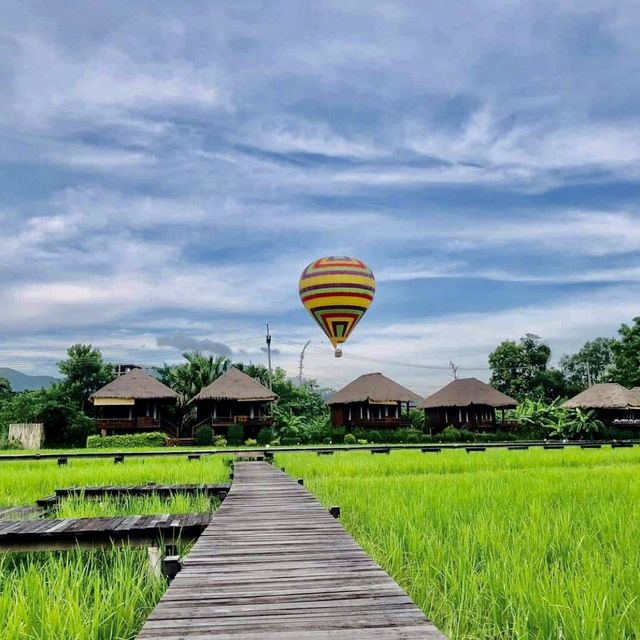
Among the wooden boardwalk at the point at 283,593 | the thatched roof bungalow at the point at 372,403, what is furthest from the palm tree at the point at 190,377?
the wooden boardwalk at the point at 283,593

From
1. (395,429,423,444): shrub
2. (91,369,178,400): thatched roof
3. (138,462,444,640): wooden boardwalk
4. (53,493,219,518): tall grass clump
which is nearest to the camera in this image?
(138,462,444,640): wooden boardwalk

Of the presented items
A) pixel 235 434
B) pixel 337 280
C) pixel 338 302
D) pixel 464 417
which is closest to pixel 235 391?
pixel 235 434

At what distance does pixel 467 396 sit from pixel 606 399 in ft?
25.0

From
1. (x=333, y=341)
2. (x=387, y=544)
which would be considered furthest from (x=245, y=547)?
(x=333, y=341)

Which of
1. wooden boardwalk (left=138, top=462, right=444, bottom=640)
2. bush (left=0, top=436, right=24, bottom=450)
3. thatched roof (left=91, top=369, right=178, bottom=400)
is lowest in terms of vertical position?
wooden boardwalk (left=138, top=462, right=444, bottom=640)

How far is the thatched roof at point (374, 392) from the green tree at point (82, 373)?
13890 millimetres

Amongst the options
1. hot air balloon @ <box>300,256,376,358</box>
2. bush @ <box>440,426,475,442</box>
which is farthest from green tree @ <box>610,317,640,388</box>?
hot air balloon @ <box>300,256,376,358</box>

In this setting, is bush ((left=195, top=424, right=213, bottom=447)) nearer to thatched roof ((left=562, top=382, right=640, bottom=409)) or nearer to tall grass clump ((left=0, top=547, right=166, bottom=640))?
thatched roof ((left=562, top=382, right=640, bottom=409))

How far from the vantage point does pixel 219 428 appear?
34.1 meters

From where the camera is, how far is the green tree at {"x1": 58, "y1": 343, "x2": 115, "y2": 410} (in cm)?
3484

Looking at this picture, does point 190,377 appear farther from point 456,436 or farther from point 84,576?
point 84,576

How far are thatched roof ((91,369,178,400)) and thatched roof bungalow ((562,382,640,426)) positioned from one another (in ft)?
75.0

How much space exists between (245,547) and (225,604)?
137cm

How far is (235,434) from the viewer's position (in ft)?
107
